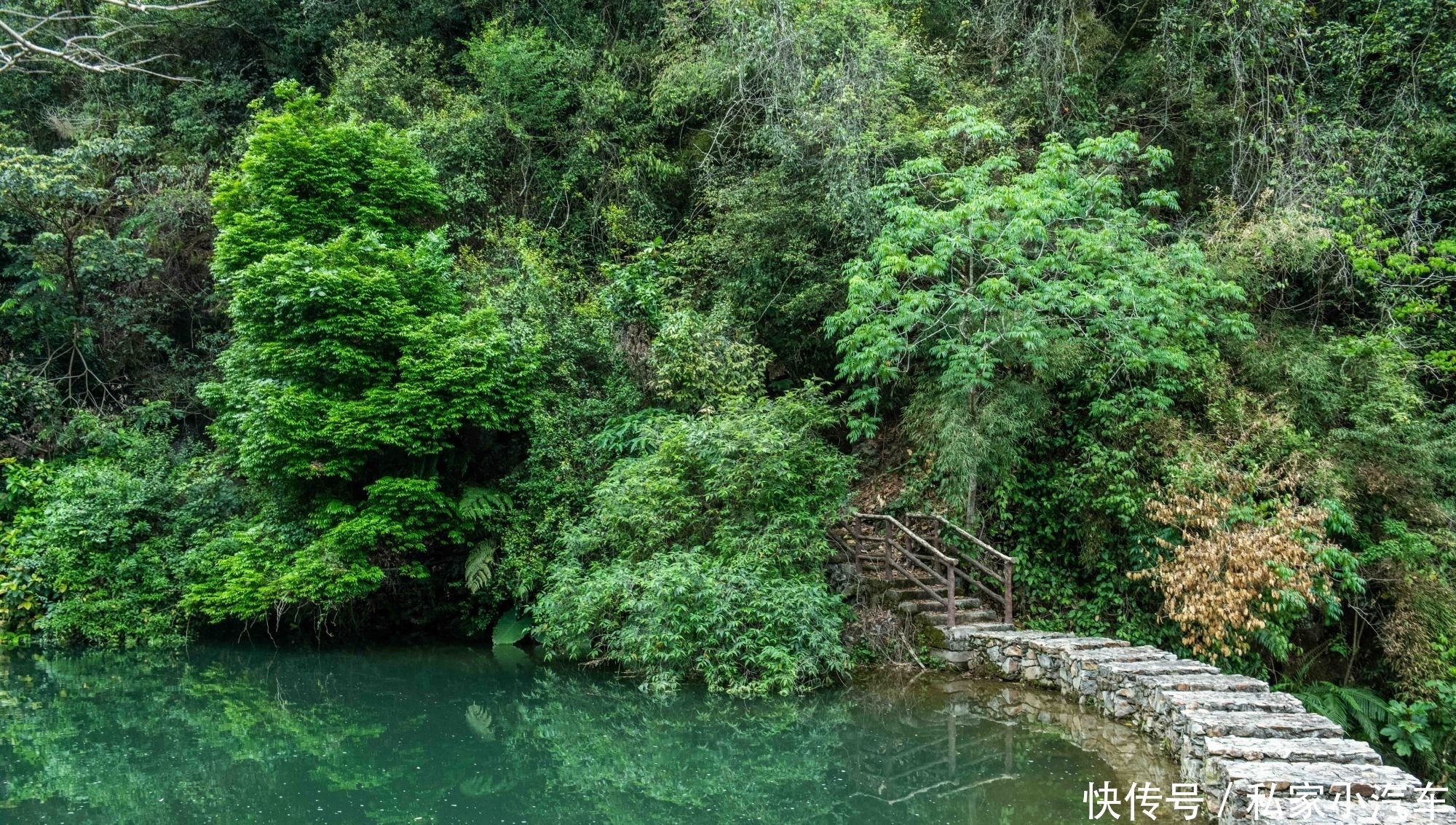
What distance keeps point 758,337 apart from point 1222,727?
881cm

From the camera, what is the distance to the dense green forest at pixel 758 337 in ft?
31.1

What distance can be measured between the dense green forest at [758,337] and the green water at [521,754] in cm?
91

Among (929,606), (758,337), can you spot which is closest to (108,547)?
(758,337)

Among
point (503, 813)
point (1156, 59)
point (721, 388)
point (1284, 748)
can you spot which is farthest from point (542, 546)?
point (1156, 59)

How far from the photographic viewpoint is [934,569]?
34.4 ft

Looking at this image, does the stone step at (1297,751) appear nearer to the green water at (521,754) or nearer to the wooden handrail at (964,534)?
the green water at (521,754)

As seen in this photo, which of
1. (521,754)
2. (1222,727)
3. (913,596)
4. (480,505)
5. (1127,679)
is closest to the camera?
(1222,727)

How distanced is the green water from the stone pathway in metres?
0.48

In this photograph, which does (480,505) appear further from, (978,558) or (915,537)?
(978,558)

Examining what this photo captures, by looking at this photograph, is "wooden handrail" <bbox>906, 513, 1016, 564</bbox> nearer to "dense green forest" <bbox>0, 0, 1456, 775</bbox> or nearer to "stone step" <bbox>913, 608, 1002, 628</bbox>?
"dense green forest" <bbox>0, 0, 1456, 775</bbox>

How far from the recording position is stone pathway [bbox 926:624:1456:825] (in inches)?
211

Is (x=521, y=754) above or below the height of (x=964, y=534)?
below

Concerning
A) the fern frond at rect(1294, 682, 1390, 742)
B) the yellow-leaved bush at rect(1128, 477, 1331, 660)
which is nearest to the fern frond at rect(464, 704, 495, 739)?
the yellow-leaved bush at rect(1128, 477, 1331, 660)

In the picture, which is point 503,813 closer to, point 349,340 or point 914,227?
point 914,227
